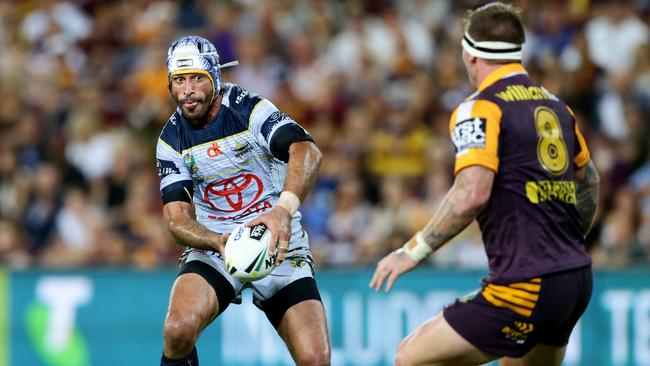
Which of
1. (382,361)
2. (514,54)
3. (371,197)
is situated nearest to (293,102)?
(371,197)

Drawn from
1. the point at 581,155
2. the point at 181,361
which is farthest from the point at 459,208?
the point at 181,361

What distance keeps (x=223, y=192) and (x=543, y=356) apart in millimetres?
2380

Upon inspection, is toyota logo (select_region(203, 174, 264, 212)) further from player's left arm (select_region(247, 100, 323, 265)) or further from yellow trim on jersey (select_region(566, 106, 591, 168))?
yellow trim on jersey (select_region(566, 106, 591, 168))

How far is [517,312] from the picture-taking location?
19.5 ft

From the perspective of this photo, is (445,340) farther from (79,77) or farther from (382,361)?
(79,77)

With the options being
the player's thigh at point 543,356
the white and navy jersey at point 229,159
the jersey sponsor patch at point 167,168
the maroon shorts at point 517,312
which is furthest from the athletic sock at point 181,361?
the player's thigh at point 543,356

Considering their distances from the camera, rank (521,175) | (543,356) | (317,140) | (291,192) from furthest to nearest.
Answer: (317,140)
(291,192)
(543,356)
(521,175)

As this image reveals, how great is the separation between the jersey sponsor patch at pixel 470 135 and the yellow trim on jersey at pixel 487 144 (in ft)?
0.05

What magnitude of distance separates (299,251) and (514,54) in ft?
7.30

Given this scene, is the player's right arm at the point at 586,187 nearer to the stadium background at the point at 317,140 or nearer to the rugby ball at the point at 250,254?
the rugby ball at the point at 250,254

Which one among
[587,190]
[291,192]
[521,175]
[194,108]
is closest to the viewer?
[521,175]

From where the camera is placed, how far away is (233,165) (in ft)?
24.4

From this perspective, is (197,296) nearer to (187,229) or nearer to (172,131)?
(187,229)

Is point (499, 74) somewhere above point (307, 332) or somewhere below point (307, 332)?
above
